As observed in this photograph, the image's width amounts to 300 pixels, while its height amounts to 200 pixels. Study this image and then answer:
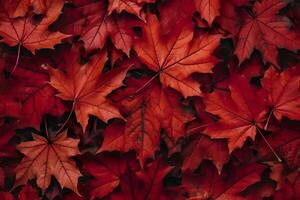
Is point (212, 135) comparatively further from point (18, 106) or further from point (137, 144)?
point (18, 106)

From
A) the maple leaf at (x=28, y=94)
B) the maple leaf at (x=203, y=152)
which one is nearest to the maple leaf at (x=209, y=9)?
the maple leaf at (x=203, y=152)

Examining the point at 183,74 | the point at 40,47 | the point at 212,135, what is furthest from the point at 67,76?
the point at 212,135

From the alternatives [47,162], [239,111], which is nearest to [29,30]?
[47,162]

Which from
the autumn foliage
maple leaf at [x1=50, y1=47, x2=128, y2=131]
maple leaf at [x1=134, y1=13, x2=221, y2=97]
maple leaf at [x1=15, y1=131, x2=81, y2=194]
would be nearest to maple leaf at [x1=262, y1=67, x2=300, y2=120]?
the autumn foliage

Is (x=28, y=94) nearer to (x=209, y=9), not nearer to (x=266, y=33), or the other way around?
(x=209, y=9)

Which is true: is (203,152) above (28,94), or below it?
below

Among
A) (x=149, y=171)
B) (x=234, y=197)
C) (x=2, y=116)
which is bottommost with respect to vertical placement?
(x=234, y=197)
